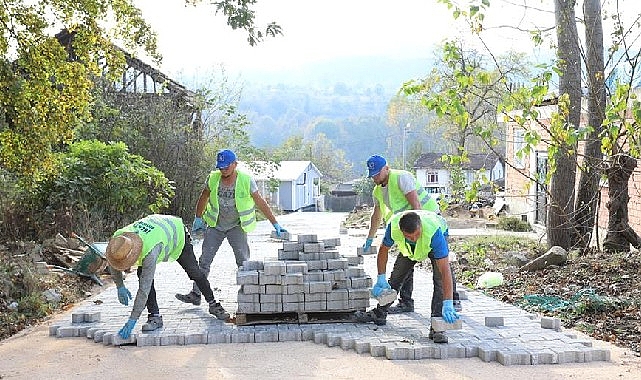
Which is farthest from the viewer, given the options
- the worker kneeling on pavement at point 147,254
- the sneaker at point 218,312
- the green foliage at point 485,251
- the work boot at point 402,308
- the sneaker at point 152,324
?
the green foliage at point 485,251

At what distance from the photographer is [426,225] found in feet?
22.0

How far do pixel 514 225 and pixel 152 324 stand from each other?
49.3 ft

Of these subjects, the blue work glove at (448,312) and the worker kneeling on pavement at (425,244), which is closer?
the worker kneeling on pavement at (425,244)

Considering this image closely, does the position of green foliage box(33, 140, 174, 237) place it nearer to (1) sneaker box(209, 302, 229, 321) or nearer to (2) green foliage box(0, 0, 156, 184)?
(2) green foliage box(0, 0, 156, 184)

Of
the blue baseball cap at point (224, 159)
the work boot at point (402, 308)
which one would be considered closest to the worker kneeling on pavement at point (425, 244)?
the work boot at point (402, 308)

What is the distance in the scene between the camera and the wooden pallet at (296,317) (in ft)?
25.4

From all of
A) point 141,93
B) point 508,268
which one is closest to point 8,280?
point 508,268

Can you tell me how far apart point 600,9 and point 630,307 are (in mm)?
5649

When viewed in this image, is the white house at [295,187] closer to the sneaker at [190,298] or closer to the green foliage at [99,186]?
the green foliage at [99,186]

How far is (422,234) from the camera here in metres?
6.67

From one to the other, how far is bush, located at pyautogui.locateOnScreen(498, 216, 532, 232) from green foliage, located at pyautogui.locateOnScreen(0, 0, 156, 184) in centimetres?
1322

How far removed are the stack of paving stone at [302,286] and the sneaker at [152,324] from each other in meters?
0.77

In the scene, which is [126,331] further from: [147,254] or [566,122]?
[566,122]

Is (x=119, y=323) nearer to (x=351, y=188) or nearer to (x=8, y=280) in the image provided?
(x=8, y=280)
